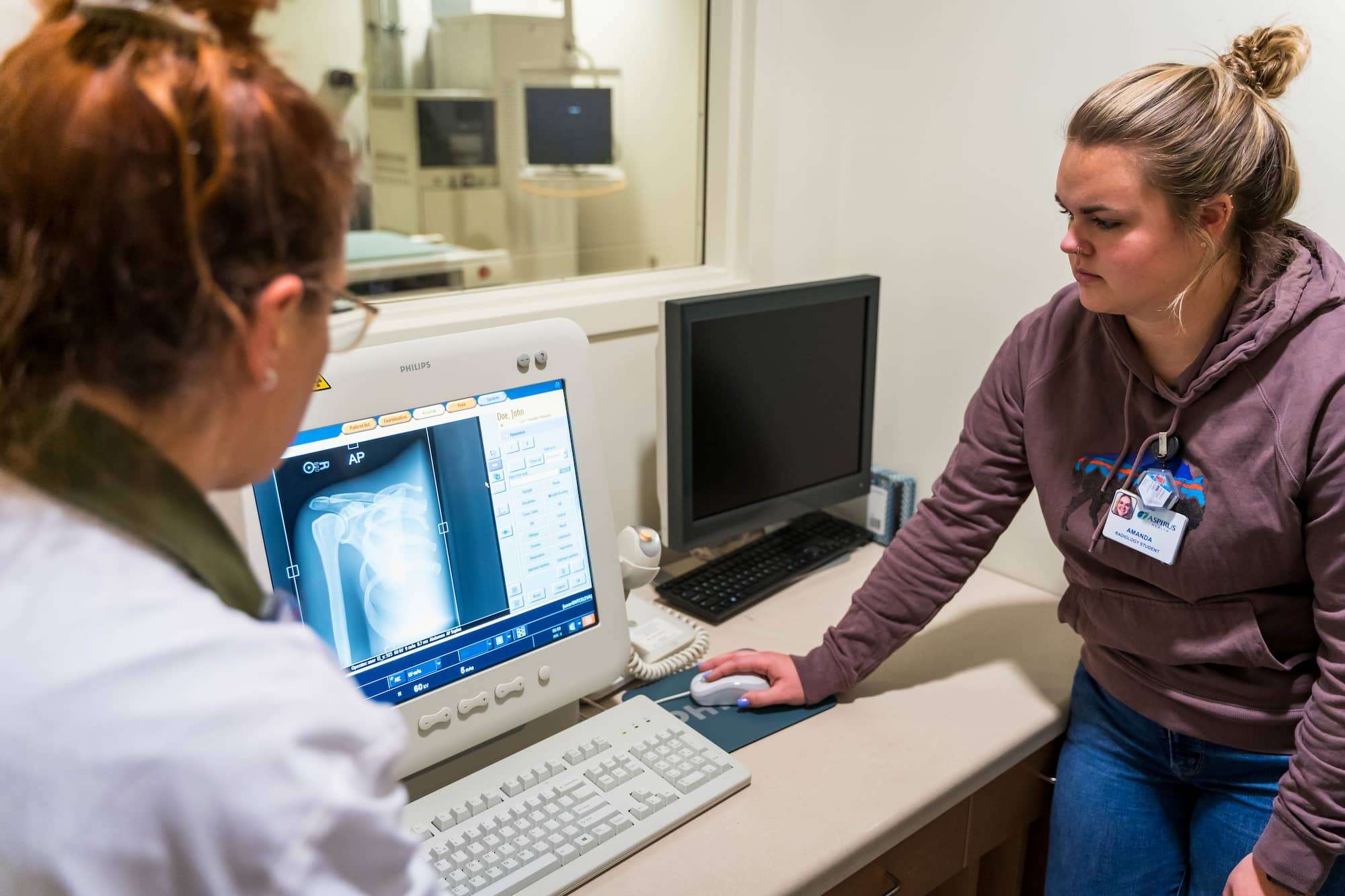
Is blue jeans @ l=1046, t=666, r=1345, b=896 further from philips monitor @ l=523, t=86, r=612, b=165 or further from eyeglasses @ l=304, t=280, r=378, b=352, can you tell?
philips monitor @ l=523, t=86, r=612, b=165

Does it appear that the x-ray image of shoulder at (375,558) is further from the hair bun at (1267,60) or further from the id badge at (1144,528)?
the hair bun at (1267,60)

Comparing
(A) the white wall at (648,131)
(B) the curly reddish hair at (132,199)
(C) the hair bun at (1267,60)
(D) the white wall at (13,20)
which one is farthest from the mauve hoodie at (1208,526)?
(D) the white wall at (13,20)

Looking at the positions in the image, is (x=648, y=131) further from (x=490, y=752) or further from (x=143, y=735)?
(x=143, y=735)

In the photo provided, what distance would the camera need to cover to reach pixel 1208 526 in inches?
43.0

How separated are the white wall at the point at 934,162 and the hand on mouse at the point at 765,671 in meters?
0.58

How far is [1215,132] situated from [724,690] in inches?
32.8

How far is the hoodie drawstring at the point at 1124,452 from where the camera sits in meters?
1.13

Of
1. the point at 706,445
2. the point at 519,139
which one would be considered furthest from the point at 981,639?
the point at 519,139

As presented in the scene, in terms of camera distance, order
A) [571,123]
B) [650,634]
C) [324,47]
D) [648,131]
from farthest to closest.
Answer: [571,123] < [648,131] < [324,47] < [650,634]

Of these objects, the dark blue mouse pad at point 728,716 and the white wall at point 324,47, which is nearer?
the white wall at point 324,47

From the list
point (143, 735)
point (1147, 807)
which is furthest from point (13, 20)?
point (1147, 807)

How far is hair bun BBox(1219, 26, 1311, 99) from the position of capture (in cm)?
106

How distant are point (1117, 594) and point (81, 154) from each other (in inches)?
44.6

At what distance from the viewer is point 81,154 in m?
0.46
